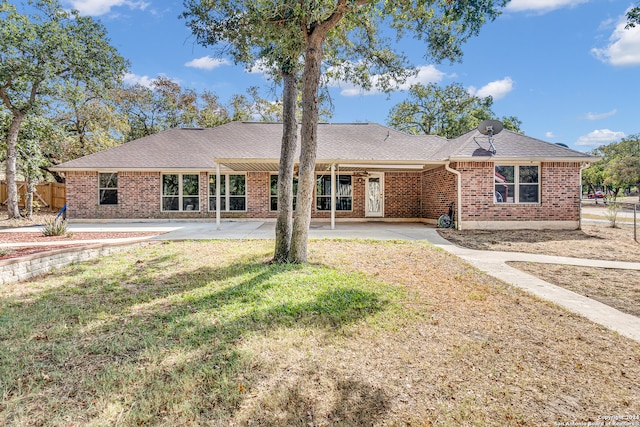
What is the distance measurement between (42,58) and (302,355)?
715 inches

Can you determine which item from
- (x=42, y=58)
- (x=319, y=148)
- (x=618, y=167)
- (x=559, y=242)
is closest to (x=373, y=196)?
(x=319, y=148)

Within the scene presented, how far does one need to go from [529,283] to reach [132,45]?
21219 mm

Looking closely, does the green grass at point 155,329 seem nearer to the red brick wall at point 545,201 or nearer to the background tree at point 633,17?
the background tree at point 633,17

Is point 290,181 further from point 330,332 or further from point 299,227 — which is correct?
point 330,332

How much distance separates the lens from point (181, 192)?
53.2ft

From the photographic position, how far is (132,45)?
1797 centimetres

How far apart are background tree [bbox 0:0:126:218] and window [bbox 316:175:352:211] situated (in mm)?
11541

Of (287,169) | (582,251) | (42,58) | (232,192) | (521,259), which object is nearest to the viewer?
(287,169)

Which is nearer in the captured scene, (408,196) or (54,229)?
(54,229)

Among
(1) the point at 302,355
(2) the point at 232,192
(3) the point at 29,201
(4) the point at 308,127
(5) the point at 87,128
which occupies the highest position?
(5) the point at 87,128

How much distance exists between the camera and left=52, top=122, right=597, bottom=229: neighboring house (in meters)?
12.6

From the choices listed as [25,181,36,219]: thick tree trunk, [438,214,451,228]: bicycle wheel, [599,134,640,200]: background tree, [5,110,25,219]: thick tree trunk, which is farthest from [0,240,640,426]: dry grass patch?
[599,134,640,200]: background tree

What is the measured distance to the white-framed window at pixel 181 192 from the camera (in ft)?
52.9

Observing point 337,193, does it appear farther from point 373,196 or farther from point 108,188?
point 108,188
